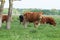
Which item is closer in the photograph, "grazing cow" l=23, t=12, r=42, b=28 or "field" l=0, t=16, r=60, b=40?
"field" l=0, t=16, r=60, b=40

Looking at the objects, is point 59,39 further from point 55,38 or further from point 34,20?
point 34,20

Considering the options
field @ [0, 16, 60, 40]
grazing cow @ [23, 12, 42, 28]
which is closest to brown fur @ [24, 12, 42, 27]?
grazing cow @ [23, 12, 42, 28]

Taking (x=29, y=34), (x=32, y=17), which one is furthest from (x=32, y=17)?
(x=29, y=34)

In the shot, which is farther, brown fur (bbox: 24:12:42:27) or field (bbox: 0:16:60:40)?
brown fur (bbox: 24:12:42:27)

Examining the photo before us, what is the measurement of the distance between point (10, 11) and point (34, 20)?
7.60ft

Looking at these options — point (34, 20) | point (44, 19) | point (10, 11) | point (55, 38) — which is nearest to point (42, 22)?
point (44, 19)

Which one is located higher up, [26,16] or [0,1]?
[0,1]

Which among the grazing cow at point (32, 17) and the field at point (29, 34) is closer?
the field at point (29, 34)

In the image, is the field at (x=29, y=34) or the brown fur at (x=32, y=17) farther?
the brown fur at (x=32, y=17)

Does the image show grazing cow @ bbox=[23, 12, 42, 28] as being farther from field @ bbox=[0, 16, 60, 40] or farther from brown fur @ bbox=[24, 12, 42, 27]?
field @ bbox=[0, 16, 60, 40]

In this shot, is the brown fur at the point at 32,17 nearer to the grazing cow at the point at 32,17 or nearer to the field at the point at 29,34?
the grazing cow at the point at 32,17

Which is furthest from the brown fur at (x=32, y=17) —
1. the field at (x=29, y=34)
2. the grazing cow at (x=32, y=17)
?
the field at (x=29, y=34)

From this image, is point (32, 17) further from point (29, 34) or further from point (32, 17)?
point (29, 34)

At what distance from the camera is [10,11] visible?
13844 millimetres
